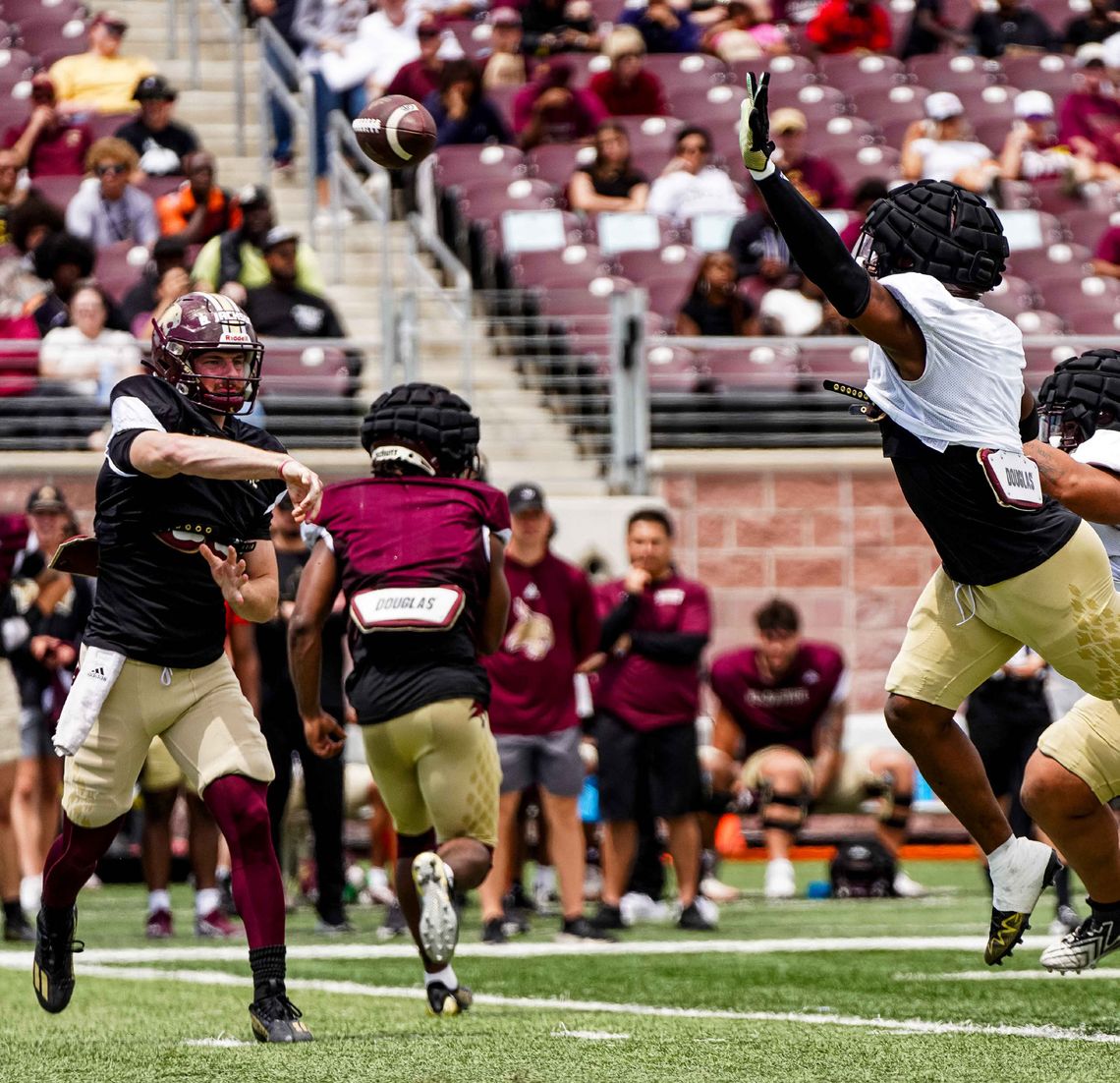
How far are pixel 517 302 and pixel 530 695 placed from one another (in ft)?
19.5

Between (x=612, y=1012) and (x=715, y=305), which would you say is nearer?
(x=612, y=1012)

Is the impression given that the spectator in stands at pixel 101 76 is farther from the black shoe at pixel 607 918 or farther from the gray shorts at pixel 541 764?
the black shoe at pixel 607 918

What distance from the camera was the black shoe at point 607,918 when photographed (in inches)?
377

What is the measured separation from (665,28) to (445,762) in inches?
518

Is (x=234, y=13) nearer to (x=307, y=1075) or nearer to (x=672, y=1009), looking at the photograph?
(x=672, y=1009)

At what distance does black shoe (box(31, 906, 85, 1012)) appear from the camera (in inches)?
239

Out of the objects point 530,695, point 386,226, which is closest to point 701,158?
point 386,226

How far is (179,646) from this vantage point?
19.5ft

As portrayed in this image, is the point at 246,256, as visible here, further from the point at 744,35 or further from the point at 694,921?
the point at 744,35

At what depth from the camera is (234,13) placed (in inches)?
689

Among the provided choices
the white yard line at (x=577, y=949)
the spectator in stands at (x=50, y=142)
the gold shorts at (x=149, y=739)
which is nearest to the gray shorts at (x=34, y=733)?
the white yard line at (x=577, y=949)

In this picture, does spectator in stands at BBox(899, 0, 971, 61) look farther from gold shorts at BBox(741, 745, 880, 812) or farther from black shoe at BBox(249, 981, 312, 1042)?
black shoe at BBox(249, 981, 312, 1042)

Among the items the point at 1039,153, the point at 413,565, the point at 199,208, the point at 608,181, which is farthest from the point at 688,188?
the point at 413,565

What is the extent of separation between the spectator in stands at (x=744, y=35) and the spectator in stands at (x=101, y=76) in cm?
492
